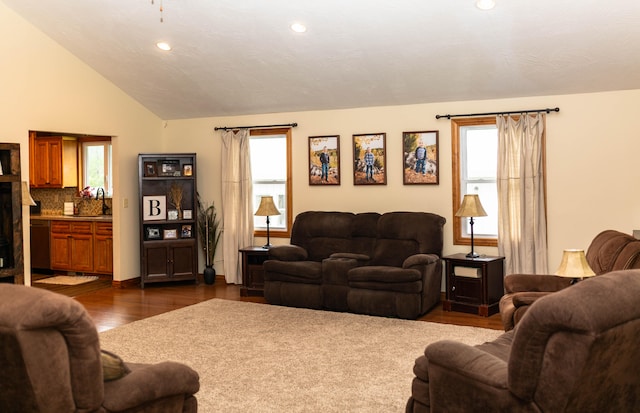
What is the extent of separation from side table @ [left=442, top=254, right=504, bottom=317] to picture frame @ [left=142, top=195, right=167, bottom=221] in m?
4.03

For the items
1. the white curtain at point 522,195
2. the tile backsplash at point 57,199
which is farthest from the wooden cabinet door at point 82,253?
the white curtain at point 522,195

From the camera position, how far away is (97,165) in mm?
10477

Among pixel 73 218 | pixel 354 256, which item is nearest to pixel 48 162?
pixel 73 218

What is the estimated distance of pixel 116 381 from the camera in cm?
282

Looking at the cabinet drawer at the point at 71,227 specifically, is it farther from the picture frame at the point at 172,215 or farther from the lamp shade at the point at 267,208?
the lamp shade at the point at 267,208

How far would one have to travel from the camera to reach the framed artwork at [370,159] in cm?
779

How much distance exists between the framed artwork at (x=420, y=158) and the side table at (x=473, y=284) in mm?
1062

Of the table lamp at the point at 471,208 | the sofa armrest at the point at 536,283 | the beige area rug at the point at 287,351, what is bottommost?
the beige area rug at the point at 287,351

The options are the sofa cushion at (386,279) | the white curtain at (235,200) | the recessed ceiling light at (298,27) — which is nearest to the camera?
the recessed ceiling light at (298,27)

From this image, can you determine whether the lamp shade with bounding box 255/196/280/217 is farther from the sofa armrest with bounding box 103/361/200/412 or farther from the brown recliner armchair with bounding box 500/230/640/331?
the sofa armrest with bounding box 103/361/200/412

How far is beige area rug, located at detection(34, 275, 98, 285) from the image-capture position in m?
9.11

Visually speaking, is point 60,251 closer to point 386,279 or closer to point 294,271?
point 294,271

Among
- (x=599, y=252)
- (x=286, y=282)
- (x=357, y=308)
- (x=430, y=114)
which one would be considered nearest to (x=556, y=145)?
(x=430, y=114)

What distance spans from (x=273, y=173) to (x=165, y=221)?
5.30 ft
